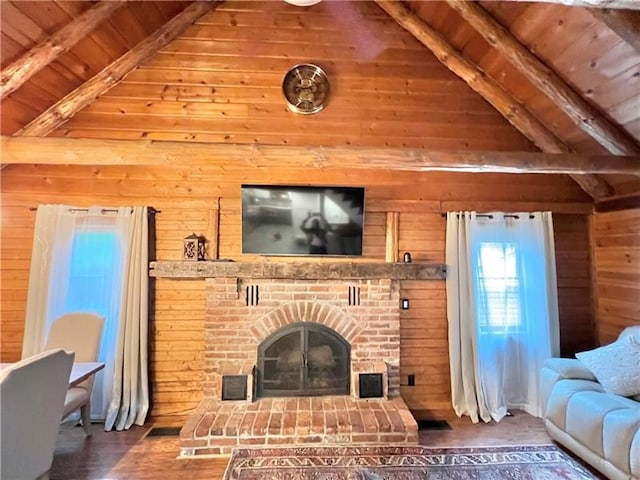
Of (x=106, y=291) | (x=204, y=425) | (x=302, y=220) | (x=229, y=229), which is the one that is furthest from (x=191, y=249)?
(x=204, y=425)

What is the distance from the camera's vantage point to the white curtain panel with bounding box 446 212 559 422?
3760 millimetres

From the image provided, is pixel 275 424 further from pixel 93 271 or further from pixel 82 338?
pixel 93 271

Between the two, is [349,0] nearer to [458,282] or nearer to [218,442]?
[458,282]

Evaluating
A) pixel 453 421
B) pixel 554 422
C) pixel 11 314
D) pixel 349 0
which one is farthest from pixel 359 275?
pixel 11 314

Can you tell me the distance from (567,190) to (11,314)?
605 cm

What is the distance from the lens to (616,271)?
12.2ft

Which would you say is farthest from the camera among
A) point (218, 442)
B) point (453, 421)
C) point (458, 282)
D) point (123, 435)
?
point (458, 282)

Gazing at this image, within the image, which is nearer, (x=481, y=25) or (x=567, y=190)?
(x=481, y=25)

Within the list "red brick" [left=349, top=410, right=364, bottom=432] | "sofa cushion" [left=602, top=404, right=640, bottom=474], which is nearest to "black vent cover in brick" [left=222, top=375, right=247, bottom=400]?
"red brick" [left=349, top=410, right=364, bottom=432]

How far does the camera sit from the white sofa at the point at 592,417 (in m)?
2.38

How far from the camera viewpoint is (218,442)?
292cm

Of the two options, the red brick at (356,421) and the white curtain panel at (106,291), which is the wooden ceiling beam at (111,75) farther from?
the red brick at (356,421)

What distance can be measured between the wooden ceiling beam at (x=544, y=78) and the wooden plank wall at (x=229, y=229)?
0.85m

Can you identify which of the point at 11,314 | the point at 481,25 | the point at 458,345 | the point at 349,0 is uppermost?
the point at 349,0
